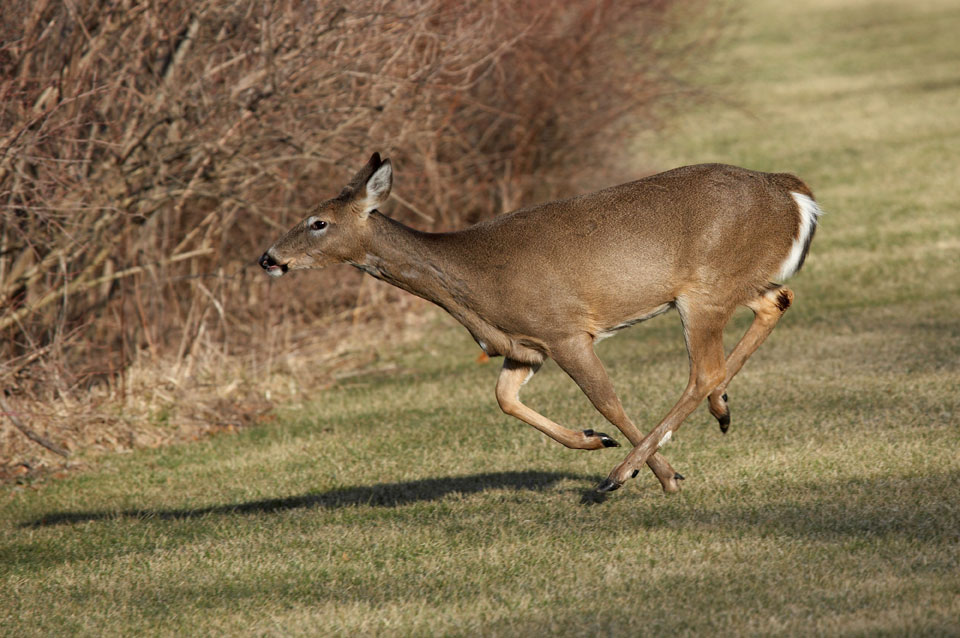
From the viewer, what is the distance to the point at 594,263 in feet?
22.4

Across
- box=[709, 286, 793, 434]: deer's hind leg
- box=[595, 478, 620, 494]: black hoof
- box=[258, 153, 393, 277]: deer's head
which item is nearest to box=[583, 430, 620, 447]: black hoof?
box=[595, 478, 620, 494]: black hoof

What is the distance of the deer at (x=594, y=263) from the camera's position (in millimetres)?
6797

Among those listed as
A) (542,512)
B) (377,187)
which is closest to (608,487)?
(542,512)

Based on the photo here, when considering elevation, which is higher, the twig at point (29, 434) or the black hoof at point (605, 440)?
the black hoof at point (605, 440)

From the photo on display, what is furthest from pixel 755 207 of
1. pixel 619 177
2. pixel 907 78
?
pixel 907 78

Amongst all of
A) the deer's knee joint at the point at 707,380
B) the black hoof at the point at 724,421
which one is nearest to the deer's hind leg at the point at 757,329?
the black hoof at the point at 724,421

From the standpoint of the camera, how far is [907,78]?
2747 centimetres

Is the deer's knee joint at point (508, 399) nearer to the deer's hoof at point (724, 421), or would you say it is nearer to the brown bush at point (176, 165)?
the deer's hoof at point (724, 421)

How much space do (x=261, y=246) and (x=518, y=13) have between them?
3.63 meters

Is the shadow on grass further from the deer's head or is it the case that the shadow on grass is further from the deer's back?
the deer's head

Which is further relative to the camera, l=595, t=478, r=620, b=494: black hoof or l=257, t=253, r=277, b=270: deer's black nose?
l=257, t=253, r=277, b=270: deer's black nose

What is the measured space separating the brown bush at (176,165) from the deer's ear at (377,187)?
2233 millimetres

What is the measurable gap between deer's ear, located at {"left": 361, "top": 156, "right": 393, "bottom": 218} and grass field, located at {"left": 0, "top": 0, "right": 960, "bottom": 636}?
66.3 inches

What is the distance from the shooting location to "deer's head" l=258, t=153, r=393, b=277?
22.9ft
